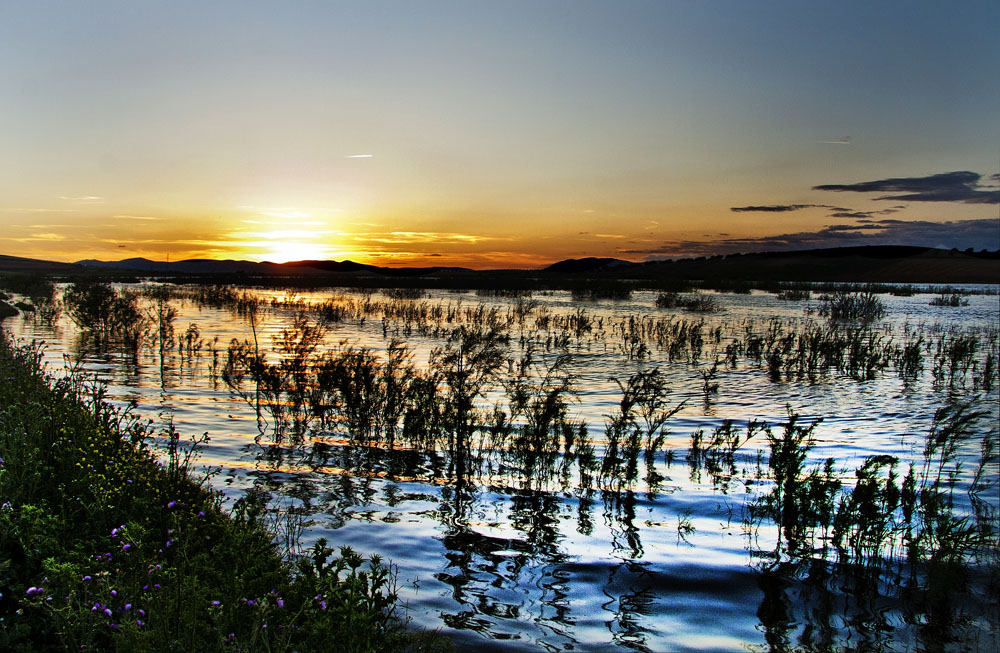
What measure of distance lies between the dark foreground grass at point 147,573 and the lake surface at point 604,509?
71 centimetres

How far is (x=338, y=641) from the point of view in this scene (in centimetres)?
341

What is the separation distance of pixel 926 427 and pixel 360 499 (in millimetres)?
9503

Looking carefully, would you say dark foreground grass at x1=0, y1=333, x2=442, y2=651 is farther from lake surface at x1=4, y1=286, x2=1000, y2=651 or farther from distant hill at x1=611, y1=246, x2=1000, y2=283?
distant hill at x1=611, y1=246, x2=1000, y2=283

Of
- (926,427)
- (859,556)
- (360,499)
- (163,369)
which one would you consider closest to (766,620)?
(859,556)

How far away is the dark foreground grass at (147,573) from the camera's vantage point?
324cm

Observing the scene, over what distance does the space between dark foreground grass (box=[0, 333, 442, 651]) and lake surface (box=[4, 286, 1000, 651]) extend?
71 cm

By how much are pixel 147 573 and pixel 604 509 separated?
439 cm

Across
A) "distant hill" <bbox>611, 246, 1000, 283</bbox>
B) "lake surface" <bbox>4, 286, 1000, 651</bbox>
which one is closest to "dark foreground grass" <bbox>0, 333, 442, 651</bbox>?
"lake surface" <bbox>4, 286, 1000, 651</bbox>

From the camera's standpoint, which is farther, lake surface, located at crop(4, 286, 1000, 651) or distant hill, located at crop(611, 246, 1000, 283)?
distant hill, located at crop(611, 246, 1000, 283)

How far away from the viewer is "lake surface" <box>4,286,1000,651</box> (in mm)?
4359

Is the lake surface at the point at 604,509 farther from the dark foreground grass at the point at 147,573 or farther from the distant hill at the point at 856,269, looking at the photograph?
the distant hill at the point at 856,269

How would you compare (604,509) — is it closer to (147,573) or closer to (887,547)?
(887,547)

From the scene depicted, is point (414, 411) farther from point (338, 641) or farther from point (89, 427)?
point (338, 641)

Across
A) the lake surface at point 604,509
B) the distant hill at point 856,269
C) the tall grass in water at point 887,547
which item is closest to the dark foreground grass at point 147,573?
the lake surface at point 604,509
